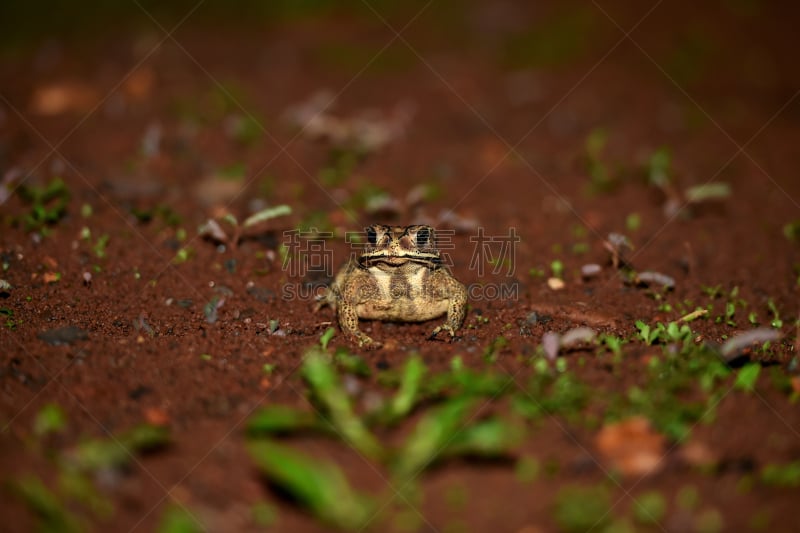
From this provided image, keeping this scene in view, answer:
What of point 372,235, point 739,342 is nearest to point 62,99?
point 372,235

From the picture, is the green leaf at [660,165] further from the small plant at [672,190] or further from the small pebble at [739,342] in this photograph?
the small pebble at [739,342]

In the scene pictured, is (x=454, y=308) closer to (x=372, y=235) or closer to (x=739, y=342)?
(x=372, y=235)

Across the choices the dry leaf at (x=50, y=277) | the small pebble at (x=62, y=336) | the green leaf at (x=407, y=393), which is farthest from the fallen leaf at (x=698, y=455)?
the dry leaf at (x=50, y=277)

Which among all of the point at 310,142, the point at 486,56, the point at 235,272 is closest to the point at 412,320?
the point at 235,272

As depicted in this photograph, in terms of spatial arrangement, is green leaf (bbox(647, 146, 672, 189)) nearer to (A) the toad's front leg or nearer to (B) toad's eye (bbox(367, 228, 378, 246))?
(A) the toad's front leg

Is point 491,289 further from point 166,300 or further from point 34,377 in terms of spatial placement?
point 34,377

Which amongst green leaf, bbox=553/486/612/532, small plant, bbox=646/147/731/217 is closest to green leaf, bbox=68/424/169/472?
green leaf, bbox=553/486/612/532
